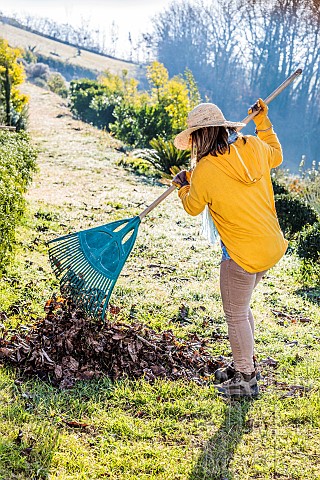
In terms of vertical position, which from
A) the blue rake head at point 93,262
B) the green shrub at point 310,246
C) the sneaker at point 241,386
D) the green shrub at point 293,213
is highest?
the blue rake head at point 93,262

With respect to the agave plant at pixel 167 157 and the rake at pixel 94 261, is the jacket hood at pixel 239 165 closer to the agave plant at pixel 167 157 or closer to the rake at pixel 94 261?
the rake at pixel 94 261

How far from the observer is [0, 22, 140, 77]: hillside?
199 ft

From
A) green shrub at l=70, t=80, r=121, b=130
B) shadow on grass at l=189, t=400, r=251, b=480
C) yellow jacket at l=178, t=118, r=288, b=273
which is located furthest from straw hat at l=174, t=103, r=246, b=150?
green shrub at l=70, t=80, r=121, b=130

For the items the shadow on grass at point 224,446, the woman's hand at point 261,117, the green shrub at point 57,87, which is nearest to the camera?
the shadow on grass at point 224,446

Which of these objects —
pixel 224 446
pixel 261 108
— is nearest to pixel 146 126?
pixel 261 108

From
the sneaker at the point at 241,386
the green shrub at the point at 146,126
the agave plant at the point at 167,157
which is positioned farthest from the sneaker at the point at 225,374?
the green shrub at the point at 146,126

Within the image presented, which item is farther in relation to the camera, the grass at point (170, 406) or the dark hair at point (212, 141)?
the dark hair at point (212, 141)

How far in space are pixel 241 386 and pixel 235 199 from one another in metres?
1.20

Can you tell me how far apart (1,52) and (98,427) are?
12977mm

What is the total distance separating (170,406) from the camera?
325 cm

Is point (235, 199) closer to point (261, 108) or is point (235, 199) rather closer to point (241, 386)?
point (261, 108)

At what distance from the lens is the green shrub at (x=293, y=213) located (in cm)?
827

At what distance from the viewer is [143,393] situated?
338cm

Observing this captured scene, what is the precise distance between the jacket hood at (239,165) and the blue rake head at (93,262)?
0.93 m
